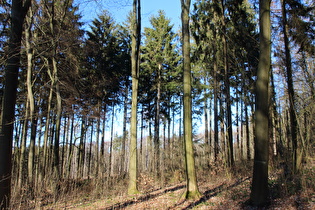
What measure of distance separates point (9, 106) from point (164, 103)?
18036 millimetres

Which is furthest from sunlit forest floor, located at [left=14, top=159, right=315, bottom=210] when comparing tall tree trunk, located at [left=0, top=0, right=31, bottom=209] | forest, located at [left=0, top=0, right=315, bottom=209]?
tall tree trunk, located at [left=0, top=0, right=31, bottom=209]

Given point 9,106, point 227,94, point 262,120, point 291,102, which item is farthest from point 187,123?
point 227,94

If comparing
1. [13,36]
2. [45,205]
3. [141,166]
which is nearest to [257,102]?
[13,36]

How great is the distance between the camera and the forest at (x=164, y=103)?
5.73 meters

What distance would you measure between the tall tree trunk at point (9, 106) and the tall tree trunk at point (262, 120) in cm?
528

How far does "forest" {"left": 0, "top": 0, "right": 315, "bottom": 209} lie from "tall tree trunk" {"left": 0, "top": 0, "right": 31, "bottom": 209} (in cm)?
2

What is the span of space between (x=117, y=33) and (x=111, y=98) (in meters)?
5.80

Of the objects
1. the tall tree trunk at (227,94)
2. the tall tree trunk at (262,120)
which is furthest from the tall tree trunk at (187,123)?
the tall tree trunk at (227,94)

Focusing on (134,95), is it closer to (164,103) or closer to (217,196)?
(217,196)

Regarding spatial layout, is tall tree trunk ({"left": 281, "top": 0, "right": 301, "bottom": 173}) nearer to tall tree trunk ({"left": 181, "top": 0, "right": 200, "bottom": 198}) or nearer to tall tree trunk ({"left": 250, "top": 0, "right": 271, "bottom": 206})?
tall tree trunk ({"left": 250, "top": 0, "right": 271, "bottom": 206})

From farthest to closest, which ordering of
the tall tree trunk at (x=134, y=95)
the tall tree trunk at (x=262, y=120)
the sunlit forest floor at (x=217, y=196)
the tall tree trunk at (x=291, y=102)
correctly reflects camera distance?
the tall tree trunk at (x=134, y=95), the tall tree trunk at (x=291, y=102), the sunlit forest floor at (x=217, y=196), the tall tree trunk at (x=262, y=120)

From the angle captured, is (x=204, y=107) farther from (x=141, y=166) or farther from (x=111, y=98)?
(x=141, y=166)

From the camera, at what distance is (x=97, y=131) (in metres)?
19.7

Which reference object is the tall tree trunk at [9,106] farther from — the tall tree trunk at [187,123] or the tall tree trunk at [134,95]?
the tall tree trunk at [134,95]
